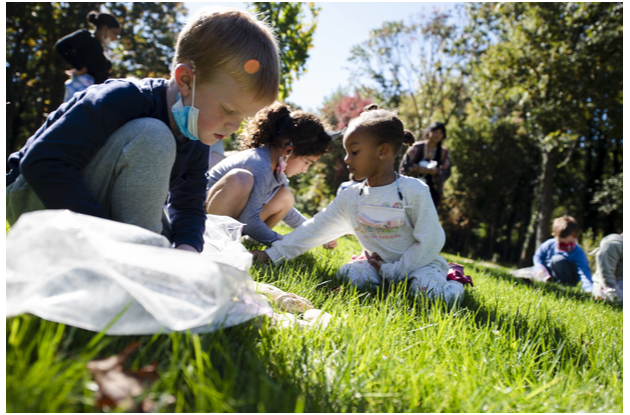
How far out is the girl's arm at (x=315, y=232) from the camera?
2951 mm

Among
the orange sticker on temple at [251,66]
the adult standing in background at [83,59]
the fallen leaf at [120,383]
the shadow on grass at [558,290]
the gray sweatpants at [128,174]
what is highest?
the adult standing in background at [83,59]

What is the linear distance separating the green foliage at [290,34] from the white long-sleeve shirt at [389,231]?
5.28m

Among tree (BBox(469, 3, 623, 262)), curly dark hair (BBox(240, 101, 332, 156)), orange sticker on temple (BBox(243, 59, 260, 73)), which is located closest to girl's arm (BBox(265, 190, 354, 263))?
curly dark hair (BBox(240, 101, 332, 156))

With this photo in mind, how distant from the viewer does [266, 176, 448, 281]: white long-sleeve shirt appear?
2773 mm

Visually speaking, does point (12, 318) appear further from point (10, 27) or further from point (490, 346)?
point (10, 27)

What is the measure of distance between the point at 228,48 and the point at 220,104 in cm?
26

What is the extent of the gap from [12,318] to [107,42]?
551 centimetres

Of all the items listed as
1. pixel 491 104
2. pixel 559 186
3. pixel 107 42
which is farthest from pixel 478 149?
pixel 107 42

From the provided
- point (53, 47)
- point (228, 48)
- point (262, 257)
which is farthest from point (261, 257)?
point (53, 47)

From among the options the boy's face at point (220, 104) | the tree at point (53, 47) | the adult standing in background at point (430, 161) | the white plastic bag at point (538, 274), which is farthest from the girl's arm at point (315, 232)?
the tree at point (53, 47)

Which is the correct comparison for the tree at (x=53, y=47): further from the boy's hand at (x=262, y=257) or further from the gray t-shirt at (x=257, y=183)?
the boy's hand at (x=262, y=257)

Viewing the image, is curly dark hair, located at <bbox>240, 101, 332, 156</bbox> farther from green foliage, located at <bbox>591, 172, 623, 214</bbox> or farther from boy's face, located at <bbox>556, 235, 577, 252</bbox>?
green foliage, located at <bbox>591, 172, 623, 214</bbox>

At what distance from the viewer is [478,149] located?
20.9 meters

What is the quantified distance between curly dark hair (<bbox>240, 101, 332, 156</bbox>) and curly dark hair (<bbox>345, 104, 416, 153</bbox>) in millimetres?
726
